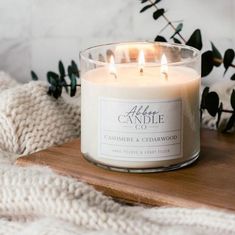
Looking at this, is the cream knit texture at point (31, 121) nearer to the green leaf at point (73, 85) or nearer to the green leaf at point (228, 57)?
Answer: the green leaf at point (73, 85)

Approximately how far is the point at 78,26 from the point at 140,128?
438mm

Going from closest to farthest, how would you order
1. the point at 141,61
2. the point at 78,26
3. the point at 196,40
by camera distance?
1. the point at 141,61
2. the point at 196,40
3. the point at 78,26

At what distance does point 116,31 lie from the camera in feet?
3.20

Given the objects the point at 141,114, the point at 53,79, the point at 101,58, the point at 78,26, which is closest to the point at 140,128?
the point at 141,114

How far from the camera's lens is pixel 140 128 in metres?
0.60

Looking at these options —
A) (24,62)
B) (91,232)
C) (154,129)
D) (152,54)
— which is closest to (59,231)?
(91,232)

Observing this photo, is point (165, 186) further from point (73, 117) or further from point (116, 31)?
point (116, 31)

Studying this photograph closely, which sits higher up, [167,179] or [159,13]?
[159,13]

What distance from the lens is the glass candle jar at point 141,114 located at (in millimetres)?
600

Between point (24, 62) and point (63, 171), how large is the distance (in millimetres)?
493

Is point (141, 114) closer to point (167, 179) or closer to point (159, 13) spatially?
point (167, 179)

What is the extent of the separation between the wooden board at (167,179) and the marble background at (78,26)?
0.83 ft

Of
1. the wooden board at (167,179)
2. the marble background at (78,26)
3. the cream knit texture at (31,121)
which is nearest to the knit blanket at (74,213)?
the wooden board at (167,179)

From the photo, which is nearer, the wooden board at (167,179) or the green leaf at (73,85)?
the wooden board at (167,179)
